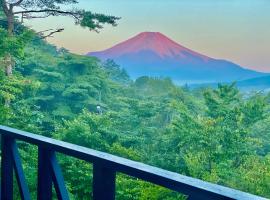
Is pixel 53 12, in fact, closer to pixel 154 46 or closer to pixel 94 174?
pixel 94 174

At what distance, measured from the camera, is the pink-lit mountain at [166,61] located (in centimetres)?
3111

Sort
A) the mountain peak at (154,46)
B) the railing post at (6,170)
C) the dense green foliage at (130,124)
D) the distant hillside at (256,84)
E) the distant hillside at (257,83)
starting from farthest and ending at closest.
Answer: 1. the mountain peak at (154,46)
2. the distant hillside at (257,83)
3. the distant hillside at (256,84)
4. the dense green foliage at (130,124)
5. the railing post at (6,170)

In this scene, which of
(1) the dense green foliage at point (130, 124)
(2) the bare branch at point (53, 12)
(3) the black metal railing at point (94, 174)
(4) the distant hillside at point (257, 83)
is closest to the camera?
(3) the black metal railing at point (94, 174)

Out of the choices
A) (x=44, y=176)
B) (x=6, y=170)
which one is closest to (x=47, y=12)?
(x=6, y=170)

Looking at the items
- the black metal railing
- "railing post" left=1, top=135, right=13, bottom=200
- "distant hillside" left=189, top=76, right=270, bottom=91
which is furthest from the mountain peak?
the black metal railing

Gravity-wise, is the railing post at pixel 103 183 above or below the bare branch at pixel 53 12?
below

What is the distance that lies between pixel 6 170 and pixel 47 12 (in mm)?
12516

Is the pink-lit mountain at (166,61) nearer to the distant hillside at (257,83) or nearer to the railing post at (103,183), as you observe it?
the distant hillside at (257,83)

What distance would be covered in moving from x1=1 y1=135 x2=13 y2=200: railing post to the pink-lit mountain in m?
27.8

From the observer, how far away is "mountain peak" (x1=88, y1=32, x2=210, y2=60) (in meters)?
33.7

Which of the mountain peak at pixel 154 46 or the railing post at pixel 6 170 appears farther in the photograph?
the mountain peak at pixel 154 46

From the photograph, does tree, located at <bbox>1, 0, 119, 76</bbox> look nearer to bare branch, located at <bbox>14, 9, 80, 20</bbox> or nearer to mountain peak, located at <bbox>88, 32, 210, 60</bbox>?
bare branch, located at <bbox>14, 9, 80, 20</bbox>

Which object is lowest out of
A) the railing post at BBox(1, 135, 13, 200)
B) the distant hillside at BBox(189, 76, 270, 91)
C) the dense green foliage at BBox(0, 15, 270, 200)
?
the dense green foliage at BBox(0, 15, 270, 200)

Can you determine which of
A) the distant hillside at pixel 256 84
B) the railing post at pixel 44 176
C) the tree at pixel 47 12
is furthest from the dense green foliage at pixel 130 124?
the railing post at pixel 44 176
